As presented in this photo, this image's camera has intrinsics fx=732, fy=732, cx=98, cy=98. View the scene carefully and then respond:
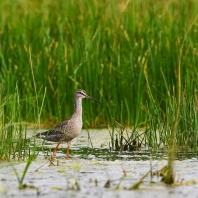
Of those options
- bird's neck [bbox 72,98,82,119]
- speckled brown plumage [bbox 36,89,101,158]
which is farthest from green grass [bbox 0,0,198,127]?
speckled brown plumage [bbox 36,89,101,158]

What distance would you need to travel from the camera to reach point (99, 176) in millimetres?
6594

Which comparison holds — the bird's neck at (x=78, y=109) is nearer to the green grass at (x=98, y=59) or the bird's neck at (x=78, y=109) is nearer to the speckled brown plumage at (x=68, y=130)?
the speckled brown plumage at (x=68, y=130)

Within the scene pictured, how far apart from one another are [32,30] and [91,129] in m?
2.00

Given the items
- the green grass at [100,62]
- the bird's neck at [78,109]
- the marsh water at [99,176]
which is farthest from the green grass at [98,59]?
the marsh water at [99,176]

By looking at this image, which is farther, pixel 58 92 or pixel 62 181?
pixel 58 92

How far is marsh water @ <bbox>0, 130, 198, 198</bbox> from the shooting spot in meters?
5.82

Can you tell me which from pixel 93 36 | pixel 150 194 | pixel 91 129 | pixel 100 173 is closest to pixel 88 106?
pixel 91 129

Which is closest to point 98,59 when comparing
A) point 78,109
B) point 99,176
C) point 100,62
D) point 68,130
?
point 100,62

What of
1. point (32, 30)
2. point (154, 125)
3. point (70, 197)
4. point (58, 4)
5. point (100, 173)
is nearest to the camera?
point (70, 197)

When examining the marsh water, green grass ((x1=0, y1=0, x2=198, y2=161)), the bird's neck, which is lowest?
the marsh water

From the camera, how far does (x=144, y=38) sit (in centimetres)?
1050

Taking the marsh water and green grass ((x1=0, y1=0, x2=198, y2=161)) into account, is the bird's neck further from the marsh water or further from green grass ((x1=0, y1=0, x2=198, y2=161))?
green grass ((x1=0, y1=0, x2=198, y2=161))

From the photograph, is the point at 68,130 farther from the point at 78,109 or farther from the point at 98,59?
the point at 98,59

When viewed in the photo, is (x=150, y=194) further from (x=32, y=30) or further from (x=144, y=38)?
(x=32, y=30)
